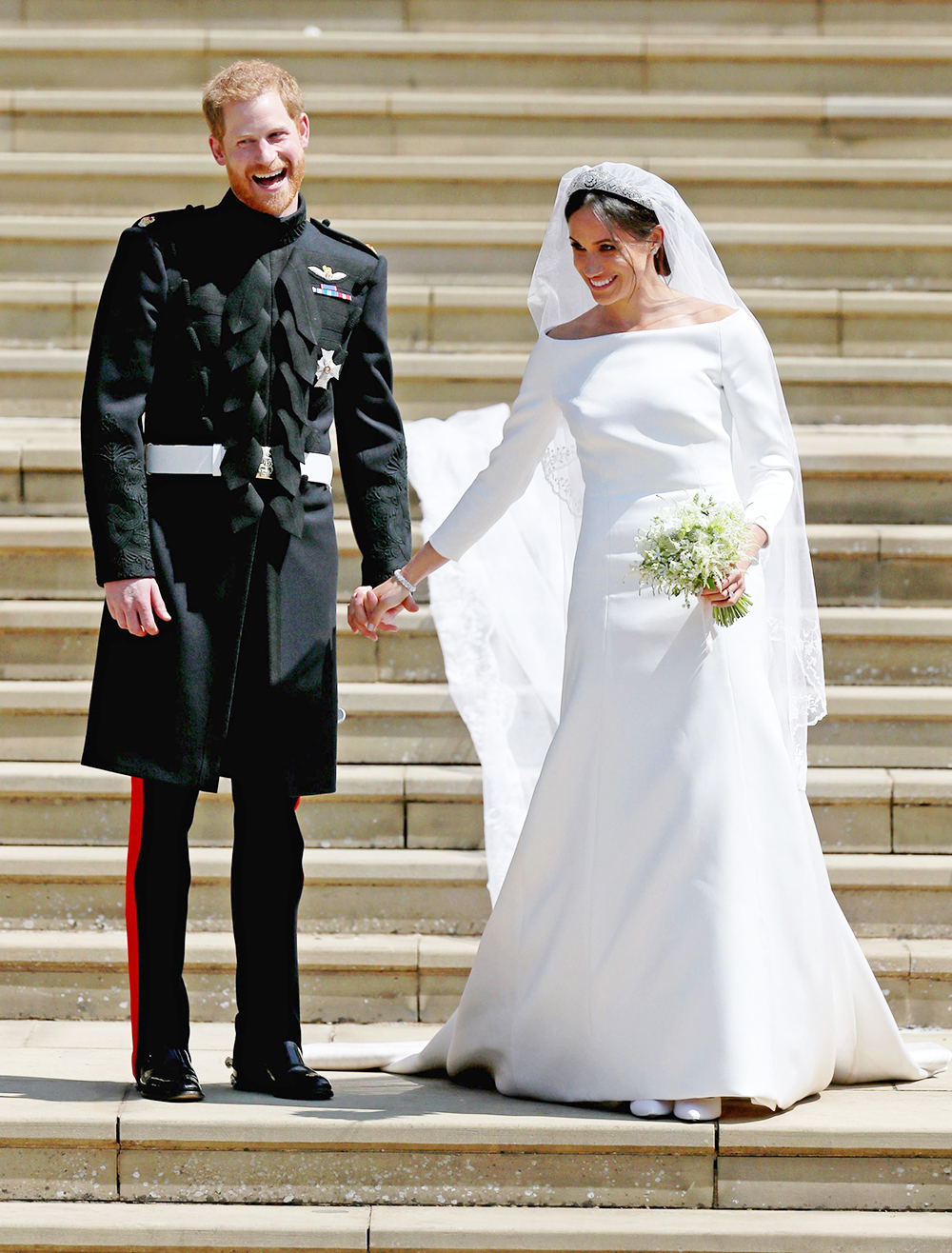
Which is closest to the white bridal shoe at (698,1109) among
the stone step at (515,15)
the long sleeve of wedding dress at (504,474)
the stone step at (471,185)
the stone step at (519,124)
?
the long sleeve of wedding dress at (504,474)

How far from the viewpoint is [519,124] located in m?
6.40

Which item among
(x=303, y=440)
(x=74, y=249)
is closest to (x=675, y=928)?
(x=303, y=440)

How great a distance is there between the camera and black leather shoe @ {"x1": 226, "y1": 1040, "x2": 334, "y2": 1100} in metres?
3.22

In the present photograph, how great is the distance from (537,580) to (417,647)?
439mm

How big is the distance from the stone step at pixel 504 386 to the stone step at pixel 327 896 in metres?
1.95

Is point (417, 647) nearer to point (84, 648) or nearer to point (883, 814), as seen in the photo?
point (84, 648)

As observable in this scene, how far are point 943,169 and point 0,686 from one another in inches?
A: 164

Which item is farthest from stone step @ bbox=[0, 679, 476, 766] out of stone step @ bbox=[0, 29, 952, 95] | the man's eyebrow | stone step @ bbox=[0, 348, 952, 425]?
stone step @ bbox=[0, 29, 952, 95]

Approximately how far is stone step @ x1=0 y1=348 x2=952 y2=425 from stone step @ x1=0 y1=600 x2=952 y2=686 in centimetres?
102

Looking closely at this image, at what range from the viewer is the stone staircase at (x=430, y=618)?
301cm

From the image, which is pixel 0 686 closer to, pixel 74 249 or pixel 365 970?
pixel 365 970

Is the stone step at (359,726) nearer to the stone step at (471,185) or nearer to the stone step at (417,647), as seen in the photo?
the stone step at (417,647)

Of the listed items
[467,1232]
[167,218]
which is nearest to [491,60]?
[167,218]

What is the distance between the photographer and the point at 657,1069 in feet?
10.1
